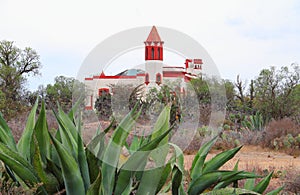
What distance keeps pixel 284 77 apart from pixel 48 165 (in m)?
20.1

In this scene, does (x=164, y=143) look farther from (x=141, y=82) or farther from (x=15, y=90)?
(x=15, y=90)

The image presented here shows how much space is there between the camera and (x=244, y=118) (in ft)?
59.3

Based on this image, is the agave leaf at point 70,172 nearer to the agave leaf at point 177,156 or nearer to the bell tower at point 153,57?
the agave leaf at point 177,156

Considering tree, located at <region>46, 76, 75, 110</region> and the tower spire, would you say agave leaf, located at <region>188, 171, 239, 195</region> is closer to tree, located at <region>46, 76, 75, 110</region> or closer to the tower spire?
the tower spire

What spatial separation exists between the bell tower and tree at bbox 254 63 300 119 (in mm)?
15192

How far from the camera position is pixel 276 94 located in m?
20.7

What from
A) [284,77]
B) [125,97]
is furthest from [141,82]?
[284,77]

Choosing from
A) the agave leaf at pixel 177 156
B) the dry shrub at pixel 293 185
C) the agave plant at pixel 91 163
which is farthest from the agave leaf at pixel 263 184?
the dry shrub at pixel 293 185

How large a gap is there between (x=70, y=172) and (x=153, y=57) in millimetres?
1618

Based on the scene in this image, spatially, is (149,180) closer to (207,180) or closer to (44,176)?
(207,180)

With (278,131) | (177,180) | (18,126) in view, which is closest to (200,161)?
(177,180)

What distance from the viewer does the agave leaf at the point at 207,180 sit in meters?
3.27

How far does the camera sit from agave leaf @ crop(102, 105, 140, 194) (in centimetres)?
270

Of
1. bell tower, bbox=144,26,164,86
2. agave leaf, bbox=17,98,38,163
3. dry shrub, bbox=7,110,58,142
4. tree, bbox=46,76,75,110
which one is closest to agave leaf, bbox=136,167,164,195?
agave leaf, bbox=17,98,38,163
